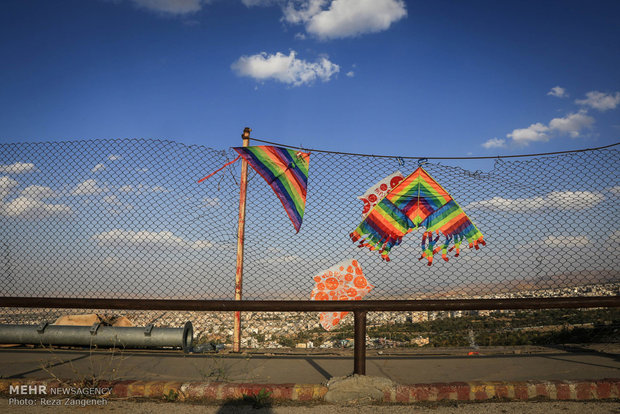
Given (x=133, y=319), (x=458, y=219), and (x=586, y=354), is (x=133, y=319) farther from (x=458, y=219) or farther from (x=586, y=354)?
(x=586, y=354)

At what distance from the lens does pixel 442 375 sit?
10.7 feet

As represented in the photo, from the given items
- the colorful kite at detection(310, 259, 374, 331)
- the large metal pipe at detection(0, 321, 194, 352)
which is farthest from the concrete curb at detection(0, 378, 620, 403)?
the colorful kite at detection(310, 259, 374, 331)

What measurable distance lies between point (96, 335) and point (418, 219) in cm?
409

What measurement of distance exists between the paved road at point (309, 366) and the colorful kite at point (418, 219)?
47.2 inches

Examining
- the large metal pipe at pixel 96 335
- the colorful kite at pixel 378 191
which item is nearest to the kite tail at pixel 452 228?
the colorful kite at pixel 378 191

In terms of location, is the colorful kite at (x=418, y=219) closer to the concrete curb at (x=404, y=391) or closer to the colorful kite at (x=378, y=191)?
the colorful kite at (x=378, y=191)

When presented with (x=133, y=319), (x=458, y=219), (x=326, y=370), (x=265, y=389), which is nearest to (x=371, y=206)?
(x=458, y=219)

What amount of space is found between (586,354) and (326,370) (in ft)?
9.97

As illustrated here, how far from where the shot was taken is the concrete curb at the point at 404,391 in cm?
246

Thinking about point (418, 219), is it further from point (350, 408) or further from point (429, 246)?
point (350, 408)

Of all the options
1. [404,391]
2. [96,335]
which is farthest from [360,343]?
[96,335]

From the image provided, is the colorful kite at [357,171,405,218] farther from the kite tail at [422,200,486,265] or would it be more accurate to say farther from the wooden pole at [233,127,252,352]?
the wooden pole at [233,127,252,352]

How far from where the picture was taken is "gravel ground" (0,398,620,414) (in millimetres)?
2277

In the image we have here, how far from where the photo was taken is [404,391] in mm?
2475
